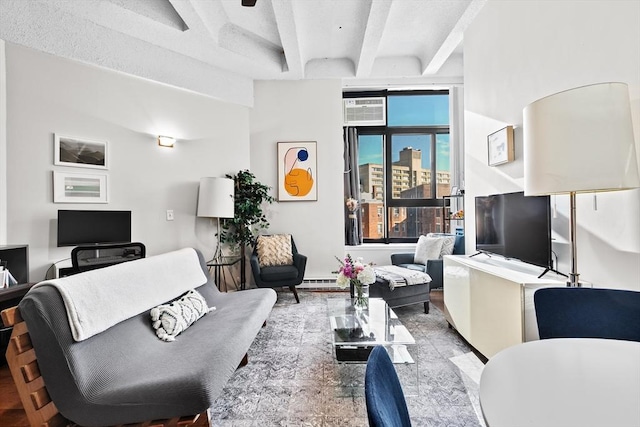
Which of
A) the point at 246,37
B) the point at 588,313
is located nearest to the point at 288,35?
the point at 246,37

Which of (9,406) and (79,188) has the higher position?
(79,188)

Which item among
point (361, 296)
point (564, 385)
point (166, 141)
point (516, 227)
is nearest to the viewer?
point (564, 385)

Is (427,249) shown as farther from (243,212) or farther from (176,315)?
(176,315)

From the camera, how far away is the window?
494cm

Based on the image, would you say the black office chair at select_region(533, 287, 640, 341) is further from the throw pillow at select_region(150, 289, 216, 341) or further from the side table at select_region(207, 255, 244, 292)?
the side table at select_region(207, 255, 244, 292)

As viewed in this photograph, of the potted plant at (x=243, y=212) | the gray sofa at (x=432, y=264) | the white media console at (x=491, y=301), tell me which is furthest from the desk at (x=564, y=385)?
the potted plant at (x=243, y=212)

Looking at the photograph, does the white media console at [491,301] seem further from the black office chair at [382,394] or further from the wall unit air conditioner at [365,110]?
the wall unit air conditioner at [365,110]

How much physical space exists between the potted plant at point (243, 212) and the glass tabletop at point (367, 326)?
5.83 ft

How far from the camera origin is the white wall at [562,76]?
155 cm

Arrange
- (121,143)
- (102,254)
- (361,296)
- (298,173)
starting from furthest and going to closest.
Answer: (298,173) → (121,143) → (102,254) → (361,296)

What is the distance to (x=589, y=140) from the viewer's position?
1254 millimetres

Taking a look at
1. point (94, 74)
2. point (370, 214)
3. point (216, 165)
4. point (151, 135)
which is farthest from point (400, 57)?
point (94, 74)

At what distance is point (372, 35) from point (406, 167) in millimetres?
2188

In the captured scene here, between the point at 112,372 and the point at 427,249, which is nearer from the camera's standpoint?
the point at 112,372
